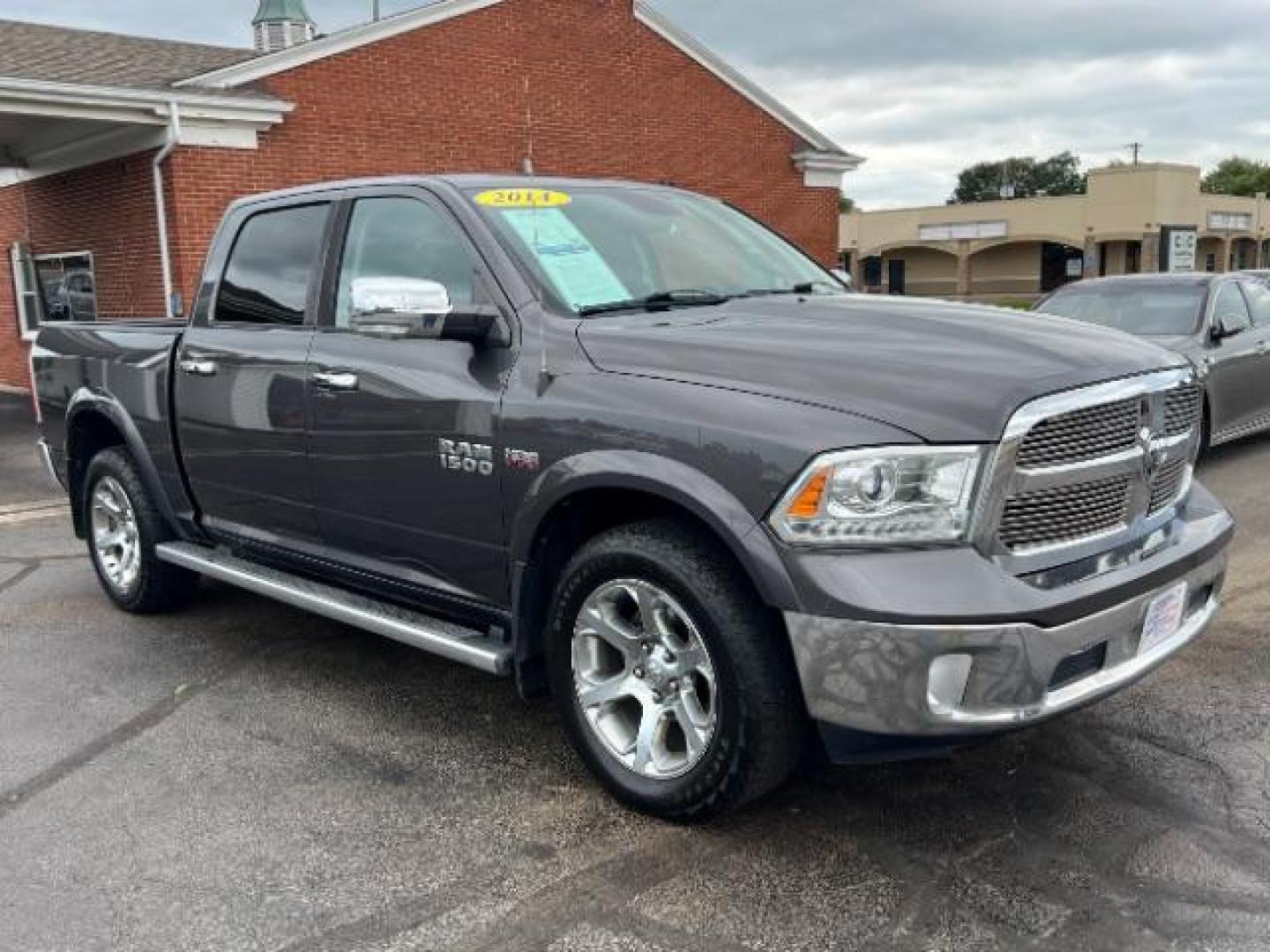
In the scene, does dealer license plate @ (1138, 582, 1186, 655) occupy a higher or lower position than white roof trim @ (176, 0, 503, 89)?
lower

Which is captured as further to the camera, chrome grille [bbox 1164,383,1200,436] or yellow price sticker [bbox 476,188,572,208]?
yellow price sticker [bbox 476,188,572,208]

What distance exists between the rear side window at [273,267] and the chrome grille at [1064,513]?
111 inches

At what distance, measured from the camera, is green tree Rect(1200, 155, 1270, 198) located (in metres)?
82.8

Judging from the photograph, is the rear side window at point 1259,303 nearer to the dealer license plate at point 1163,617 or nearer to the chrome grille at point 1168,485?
the chrome grille at point 1168,485

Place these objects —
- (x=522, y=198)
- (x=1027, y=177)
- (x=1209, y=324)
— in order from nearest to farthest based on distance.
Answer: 1. (x=522, y=198)
2. (x=1209, y=324)
3. (x=1027, y=177)

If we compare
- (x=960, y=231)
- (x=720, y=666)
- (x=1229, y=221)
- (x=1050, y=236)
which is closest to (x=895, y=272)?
(x=960, y=231)

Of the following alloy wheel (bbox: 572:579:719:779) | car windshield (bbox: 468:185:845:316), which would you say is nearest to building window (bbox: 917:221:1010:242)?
car windshield (bbox: 468:185:845:316)

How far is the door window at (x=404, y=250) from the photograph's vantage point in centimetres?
405

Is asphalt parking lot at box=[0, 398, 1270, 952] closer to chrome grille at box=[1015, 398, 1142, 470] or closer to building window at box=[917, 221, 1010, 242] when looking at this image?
chrome grille at box=[1015, 398, 1142, 470]

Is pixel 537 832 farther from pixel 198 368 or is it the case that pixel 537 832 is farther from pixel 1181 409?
pixel 198 368

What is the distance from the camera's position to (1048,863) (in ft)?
10.6

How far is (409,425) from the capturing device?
3998 mm

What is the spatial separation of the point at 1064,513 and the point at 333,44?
42.7 feet

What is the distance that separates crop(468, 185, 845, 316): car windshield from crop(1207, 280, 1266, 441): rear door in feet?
17.4
